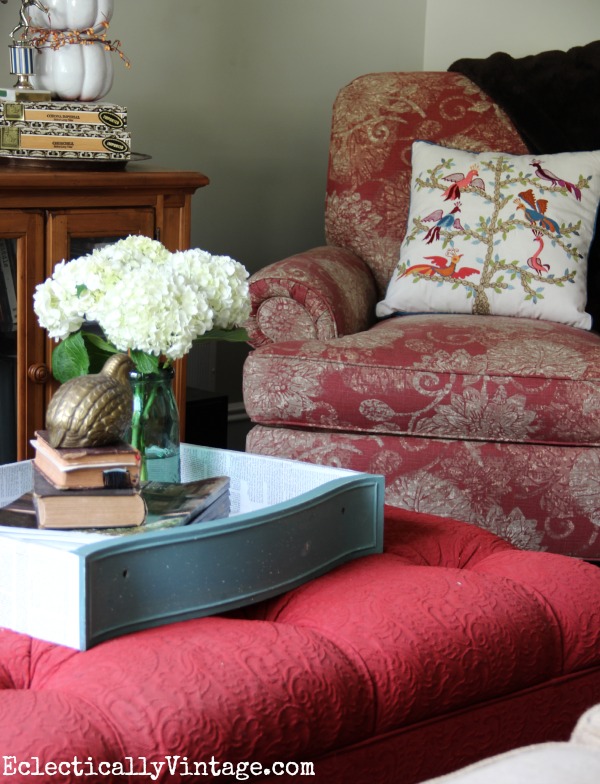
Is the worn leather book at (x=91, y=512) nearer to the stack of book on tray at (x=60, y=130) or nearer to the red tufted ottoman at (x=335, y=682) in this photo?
the red tufted ottoman at (x=335, y=682)

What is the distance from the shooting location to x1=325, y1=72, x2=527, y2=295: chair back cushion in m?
2.55

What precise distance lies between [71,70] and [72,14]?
11cm

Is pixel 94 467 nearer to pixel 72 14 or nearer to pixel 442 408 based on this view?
pixel 442 408

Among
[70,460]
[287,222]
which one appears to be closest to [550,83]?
[287,222]

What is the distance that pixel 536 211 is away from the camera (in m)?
2.33

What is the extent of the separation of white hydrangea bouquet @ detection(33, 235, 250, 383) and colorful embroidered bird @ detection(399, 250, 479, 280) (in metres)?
1.09

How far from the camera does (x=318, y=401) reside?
1.97m

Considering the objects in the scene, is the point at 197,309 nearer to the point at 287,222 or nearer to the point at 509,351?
the point at 509,351

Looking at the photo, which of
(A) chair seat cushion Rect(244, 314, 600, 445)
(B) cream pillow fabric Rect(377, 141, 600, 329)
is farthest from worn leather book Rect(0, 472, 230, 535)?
(B) cream pillow fabric Rect(377, 141, 600, 329)

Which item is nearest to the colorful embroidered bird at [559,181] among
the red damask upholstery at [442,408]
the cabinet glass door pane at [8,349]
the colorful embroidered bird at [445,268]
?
the colorful embroidered bird at [445,268]

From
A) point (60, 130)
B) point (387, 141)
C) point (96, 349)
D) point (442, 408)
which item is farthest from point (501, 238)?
point (96, 349)

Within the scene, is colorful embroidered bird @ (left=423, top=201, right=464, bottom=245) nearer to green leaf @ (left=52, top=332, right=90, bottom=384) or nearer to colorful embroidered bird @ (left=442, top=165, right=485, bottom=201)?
colorful embroidered bird @ (left=442, top=165, right=485, bottom=201)

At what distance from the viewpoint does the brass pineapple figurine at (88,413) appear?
1.15m

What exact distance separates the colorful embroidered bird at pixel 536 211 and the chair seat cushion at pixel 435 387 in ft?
1.26
